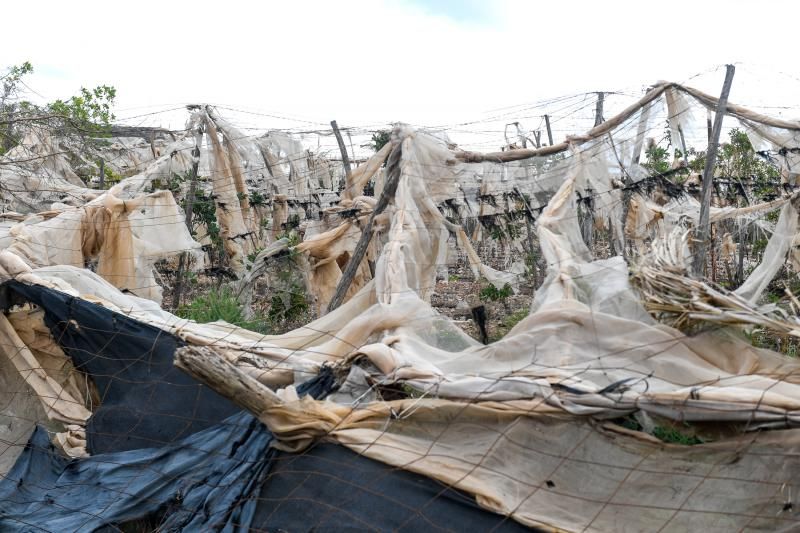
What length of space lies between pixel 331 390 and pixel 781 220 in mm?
4271

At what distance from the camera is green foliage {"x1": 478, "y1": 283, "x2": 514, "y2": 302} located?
10.7 metres

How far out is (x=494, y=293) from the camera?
35.3 feet

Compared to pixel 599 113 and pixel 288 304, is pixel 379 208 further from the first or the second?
pixel 599 113

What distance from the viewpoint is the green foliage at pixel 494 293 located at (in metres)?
10.7

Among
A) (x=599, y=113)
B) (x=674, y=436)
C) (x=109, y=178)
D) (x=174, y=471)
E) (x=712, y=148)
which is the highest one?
(x=599, y=113)

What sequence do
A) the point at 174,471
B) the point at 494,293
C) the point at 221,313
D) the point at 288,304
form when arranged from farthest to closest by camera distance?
the point at 494,293 < the point at 288,304 < the point at 221,313 < the point at 174,471

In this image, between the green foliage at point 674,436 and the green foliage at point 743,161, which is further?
the green foliage at point 743,161

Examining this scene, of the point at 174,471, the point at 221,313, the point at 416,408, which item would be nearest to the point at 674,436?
the point at 416,408

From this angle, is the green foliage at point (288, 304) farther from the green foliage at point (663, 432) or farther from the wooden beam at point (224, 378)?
the green foliage at point (663, 432)

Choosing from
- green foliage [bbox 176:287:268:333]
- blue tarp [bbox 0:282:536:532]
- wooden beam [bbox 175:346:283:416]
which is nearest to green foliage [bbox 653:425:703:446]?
blue tarp [bbox 0:282:536:532]

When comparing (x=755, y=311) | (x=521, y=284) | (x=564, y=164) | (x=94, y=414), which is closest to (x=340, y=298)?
(x=564, y=164)

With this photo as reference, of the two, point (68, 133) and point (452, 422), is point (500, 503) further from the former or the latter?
point (68, 133)

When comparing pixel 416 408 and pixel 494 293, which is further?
pixel 494 293

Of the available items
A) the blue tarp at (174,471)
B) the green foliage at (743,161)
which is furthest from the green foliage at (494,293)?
the blue tarp at (174,471)
